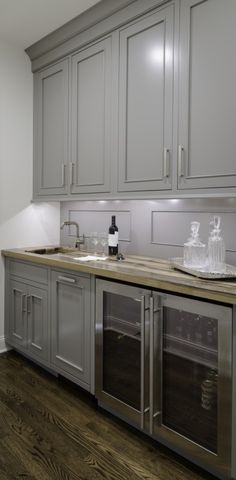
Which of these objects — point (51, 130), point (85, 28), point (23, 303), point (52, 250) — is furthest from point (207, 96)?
point (23, 303)

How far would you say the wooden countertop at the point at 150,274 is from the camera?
152 cm

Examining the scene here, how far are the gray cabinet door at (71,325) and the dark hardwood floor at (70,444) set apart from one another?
0.64 feet

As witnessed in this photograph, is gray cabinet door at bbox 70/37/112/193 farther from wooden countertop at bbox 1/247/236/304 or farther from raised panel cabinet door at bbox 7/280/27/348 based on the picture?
raised panel cabinet door at bbox 7/280/27/348

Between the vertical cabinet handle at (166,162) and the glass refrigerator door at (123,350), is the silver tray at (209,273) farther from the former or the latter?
the vertical cabinet handle at (166,162)

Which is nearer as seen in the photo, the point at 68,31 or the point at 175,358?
the point at 175,358

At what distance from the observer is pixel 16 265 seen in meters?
2.93

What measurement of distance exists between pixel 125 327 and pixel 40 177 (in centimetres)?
174

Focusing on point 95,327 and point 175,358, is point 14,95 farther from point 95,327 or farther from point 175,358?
point 175,358

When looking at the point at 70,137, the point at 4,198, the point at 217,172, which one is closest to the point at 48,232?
the point at 4,198

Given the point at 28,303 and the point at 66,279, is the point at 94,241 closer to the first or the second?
the point at 66,279

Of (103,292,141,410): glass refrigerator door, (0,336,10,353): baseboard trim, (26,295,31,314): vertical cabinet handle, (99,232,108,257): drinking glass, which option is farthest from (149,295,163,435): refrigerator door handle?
(0,336,10,353): baseboard trim

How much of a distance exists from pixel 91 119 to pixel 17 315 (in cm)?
174

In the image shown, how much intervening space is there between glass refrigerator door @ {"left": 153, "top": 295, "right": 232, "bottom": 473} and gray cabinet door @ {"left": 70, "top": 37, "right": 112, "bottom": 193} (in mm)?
1152

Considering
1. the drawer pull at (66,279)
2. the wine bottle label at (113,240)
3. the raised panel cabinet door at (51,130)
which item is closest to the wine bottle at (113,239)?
the wine bottle label at (113,240)
